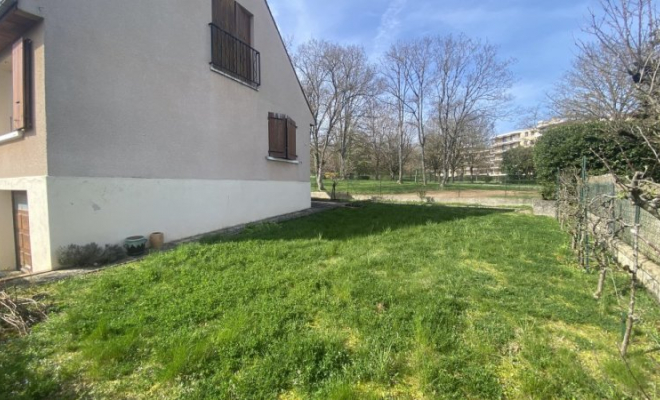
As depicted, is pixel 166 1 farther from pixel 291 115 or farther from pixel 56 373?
pixel 56 373

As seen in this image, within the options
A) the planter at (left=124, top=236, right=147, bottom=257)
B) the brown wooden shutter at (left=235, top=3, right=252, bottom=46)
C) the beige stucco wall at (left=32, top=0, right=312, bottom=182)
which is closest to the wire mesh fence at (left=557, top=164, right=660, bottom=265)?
the planter at (left=124, top=236, right=147, bottom=257)

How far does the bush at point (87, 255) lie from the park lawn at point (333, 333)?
0.70 meters

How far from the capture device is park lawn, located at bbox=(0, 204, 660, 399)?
2.06 m

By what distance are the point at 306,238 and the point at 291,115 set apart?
6.08 metres

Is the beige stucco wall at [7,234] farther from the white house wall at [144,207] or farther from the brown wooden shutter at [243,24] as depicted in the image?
the brown wooden shutter at [243,24]

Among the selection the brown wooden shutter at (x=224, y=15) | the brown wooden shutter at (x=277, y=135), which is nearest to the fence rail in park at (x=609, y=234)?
the brown wooden shutter at (x=277, y=135)

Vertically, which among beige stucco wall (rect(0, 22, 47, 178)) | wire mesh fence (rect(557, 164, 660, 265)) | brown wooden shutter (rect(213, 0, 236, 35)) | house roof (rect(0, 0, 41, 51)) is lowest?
wire mesh fence (rect(557, 164, 660, 265))

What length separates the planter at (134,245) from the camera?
5.32 meters

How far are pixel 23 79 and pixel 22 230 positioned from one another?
117 inches

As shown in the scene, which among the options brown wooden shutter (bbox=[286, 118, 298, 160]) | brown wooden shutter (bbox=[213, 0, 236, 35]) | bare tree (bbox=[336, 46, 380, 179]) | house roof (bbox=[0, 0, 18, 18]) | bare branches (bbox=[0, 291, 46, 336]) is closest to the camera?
bare branches (bbox=[0, 291, 46, 336])

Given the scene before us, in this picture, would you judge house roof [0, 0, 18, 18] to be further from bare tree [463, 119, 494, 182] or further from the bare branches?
bare tree [463, 119, 494, 182]

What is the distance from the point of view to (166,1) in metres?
6.09

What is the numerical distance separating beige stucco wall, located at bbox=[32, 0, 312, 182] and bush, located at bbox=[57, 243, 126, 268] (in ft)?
4.02

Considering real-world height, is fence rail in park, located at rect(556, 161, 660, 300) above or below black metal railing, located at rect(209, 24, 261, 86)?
below
